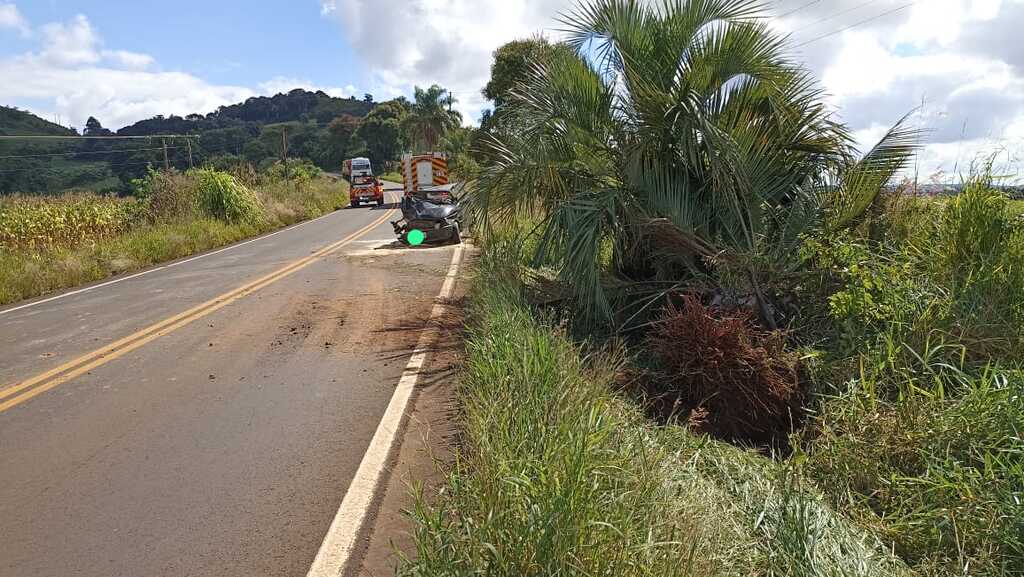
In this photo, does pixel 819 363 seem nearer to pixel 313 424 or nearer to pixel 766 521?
pixel 766 521

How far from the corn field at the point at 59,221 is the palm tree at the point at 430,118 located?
163ft

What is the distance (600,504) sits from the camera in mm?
2799

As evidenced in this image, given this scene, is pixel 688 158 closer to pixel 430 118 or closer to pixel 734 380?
pixel 734 380

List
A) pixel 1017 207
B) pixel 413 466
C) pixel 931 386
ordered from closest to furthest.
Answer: pixel 413 466, pixel 931 386, pixel 1017 207

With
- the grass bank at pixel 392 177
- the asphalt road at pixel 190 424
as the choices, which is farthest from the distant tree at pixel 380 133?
the asphalt road at pixel 190 424

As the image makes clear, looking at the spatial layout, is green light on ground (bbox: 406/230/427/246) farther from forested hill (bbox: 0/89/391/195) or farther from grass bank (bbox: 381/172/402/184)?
grass bank (bbox: 381/172/402/184)

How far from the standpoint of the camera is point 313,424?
478 cm

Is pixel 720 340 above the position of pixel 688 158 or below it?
below

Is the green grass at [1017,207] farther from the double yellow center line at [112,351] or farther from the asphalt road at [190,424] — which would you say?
the double yellow center line at [112,351]

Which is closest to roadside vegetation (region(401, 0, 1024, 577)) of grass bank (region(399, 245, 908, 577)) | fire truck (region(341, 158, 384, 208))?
grass bank (region(399, 245, 908, 577))

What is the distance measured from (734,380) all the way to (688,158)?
8.22ft

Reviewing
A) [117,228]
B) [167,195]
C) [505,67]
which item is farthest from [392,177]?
[117,228]

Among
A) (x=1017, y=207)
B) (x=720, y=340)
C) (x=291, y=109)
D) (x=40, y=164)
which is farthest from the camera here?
(x=291, y=109)

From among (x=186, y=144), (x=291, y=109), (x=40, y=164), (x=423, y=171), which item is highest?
(x=291, y=109)
